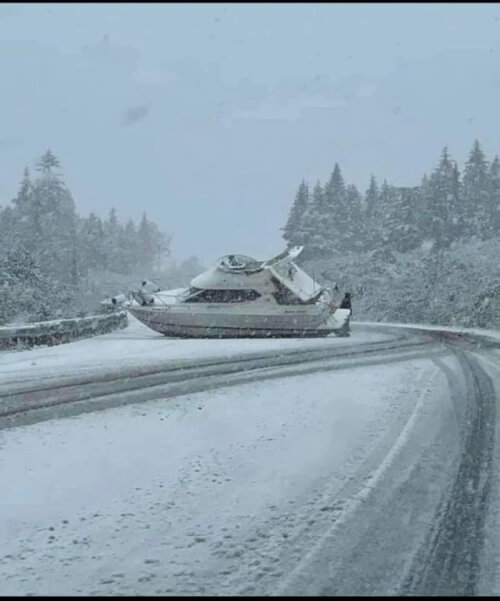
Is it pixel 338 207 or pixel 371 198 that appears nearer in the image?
pixel 338 207

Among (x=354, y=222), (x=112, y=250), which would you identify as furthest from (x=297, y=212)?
(x=112, y=250)

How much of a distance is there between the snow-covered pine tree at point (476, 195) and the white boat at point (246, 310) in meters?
36.4

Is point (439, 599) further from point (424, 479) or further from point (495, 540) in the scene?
point (424, 479)

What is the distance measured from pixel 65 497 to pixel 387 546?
239 centimetres

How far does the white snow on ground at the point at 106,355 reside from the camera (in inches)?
411

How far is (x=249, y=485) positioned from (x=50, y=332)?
38.7 feet

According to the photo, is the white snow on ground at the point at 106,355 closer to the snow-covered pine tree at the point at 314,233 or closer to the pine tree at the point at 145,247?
the snow-covered pine tree at the point at 314,233

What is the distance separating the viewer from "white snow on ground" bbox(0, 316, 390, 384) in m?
10.4

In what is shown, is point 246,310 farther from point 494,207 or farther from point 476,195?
point 476,195

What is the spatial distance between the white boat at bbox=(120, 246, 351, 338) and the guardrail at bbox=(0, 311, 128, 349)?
1863 millimetres

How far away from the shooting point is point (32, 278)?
28.5 m

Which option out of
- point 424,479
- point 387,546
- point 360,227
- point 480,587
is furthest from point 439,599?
point 360,227

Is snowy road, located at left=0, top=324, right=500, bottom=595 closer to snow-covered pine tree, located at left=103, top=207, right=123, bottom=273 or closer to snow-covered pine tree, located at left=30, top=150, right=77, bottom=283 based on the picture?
snow-covered pine tree, located at left=30, top=150, right=77, bottom=283

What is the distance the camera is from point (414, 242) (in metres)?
48.6
